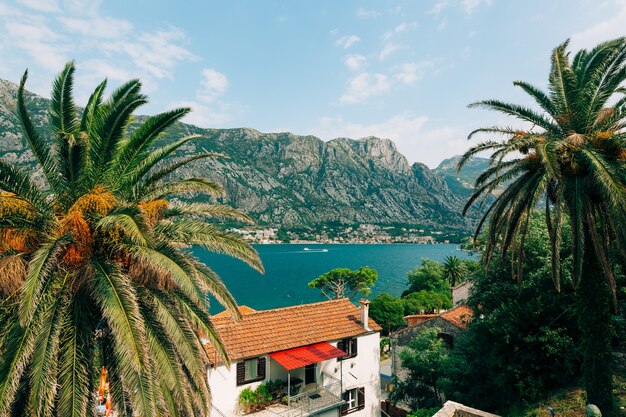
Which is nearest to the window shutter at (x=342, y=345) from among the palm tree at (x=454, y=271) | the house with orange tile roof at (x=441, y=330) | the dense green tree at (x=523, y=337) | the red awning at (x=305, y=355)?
the red awning at (x=305, y=355)

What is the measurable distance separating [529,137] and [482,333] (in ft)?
35.1

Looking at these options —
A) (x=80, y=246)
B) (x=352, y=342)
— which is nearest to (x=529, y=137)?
(x=80, y=246)

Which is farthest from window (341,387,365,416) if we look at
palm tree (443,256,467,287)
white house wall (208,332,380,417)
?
palm tree (443,256,467,287)

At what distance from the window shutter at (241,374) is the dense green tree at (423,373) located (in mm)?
12703

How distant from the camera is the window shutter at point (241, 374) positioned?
18.1 m

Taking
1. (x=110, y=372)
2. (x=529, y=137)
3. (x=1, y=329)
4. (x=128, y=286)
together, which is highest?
(x=529, y=137)

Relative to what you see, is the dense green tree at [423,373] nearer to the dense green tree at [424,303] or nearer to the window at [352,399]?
the window at [352,399]

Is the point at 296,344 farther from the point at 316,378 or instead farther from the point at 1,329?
the point at 1,329

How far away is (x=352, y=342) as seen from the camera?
72.3 ft

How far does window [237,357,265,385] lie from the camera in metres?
18.1

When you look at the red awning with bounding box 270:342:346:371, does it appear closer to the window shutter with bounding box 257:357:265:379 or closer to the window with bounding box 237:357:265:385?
the window shutter with bounding box 257:357:265:379

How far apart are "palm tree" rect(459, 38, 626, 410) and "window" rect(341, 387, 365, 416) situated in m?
13.2

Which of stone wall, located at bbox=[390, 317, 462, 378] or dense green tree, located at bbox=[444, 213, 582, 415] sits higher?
dense green tree, located at bbox=[444, 213, 582, 415]

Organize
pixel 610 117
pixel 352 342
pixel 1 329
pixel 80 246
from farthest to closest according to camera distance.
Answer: pixel 352 342, pixel 610 117, pixel 80 246, pixel 1 329
